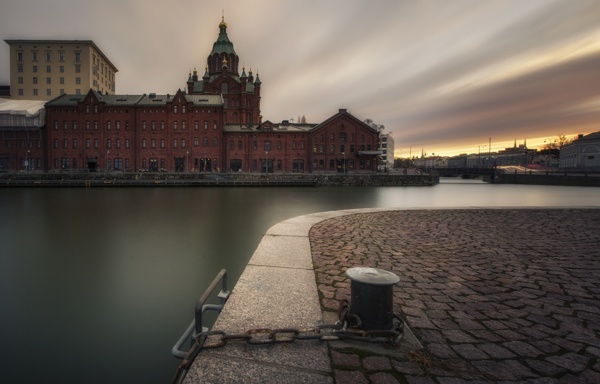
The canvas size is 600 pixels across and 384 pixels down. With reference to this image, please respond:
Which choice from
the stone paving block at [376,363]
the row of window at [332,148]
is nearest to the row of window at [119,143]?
the row of window at [332,148]

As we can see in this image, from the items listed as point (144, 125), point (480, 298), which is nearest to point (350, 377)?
point (480, 298)

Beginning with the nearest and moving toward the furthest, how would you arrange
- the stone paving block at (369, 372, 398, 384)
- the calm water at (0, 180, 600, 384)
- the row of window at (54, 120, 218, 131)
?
the stone paving block at (369, 372, 398, 384) → the calm water at (0, 180, 600, 384) → the row of window at (54, 120, 218, 131)

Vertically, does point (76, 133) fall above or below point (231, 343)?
above

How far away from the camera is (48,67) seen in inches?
3253

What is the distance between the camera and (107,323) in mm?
4820

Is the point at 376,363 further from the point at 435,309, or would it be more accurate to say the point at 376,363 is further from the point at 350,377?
the point at 435,309

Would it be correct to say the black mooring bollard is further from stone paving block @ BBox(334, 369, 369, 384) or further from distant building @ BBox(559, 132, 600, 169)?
distant building @ BBox(559, 132, 600, 169)

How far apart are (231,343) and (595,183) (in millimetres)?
72888

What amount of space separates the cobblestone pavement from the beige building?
10471 cm

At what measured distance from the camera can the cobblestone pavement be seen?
285cm

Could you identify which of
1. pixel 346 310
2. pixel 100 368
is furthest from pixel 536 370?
pixel 100 368

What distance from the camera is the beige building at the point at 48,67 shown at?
8212cm

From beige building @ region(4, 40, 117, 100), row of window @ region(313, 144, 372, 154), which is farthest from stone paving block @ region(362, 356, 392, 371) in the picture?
beige building @ region(4, 40, 117, 100)

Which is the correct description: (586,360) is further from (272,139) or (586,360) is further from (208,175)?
(272,139)
